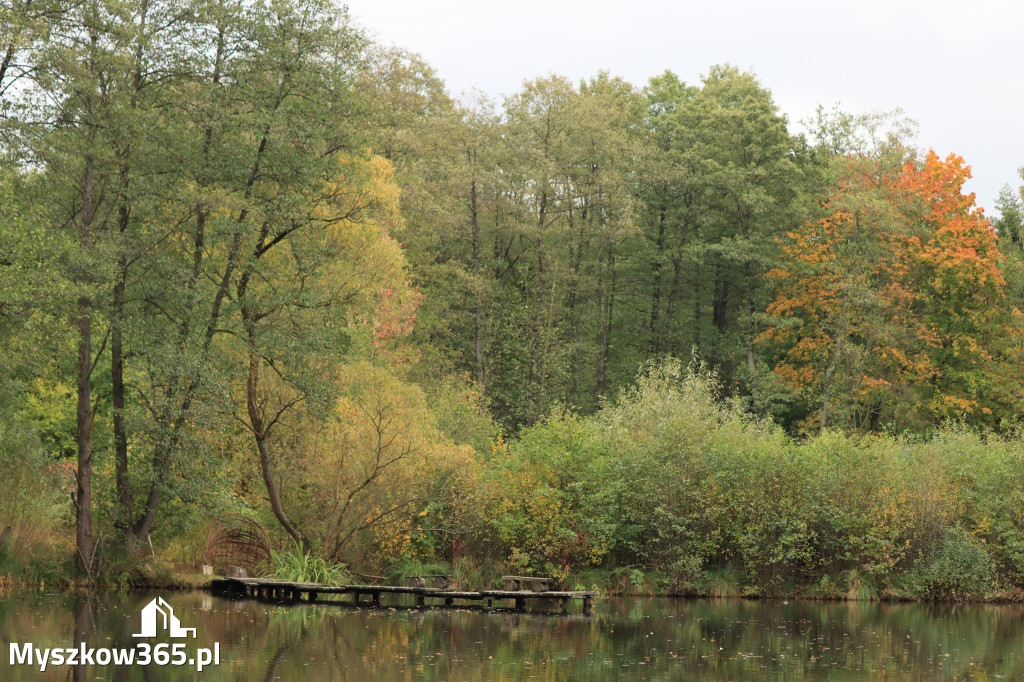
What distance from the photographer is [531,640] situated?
19.5m

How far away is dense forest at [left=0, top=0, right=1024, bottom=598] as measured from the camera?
25.2 m

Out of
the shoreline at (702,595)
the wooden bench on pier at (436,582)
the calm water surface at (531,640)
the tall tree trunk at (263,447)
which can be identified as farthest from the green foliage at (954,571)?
the tall tree trunk at (263,447)

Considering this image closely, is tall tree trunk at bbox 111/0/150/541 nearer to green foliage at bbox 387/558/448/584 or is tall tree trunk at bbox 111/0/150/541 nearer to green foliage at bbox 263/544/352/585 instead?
green foliage at bbox 263/544/352/585

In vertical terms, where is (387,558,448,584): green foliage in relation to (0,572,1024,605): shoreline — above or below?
above

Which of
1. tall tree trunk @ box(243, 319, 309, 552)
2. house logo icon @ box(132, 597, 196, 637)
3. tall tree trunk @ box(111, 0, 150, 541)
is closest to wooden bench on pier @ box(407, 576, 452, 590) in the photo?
tall tree trunk @ box(243, 319, 309, 552)

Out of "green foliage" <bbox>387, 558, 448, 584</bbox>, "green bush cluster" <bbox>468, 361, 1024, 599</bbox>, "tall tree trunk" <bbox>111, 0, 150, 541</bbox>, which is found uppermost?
"tall tree trunk" <bbox>111, 0, 150, 541</bbox>

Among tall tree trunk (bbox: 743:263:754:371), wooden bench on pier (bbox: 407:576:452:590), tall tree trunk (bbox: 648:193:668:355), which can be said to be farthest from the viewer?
tall tree trunk (bbox: 648:193:668:355)

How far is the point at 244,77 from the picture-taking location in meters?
27.0

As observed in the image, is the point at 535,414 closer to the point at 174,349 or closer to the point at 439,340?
the point at 439,340

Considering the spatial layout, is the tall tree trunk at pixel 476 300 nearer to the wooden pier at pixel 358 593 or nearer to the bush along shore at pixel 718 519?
the bush along shore at pixel 718 519

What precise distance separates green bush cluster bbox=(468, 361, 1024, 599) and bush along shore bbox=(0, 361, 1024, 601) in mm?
42

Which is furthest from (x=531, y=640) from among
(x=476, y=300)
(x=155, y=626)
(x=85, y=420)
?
(x=476, y=300)

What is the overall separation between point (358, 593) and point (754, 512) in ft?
36.9

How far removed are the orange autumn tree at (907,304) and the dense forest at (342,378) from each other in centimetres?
14
